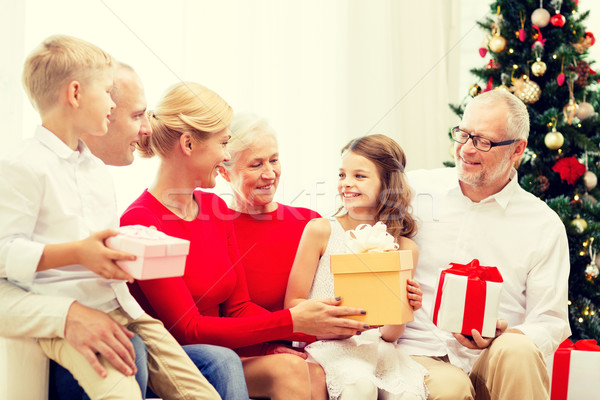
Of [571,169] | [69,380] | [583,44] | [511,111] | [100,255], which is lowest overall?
[69,380]

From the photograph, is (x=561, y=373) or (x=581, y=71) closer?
(x=561, y=373)

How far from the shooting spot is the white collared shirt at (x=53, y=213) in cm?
132

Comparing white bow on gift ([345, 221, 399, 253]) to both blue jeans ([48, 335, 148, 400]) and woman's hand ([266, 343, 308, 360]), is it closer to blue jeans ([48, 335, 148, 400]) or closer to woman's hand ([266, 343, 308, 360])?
woman's hand ([266, 343, 308, 360])

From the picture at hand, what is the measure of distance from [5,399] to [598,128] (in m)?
2.80

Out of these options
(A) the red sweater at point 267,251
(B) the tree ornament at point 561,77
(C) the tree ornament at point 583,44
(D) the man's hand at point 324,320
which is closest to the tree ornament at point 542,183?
(B) the tree ornament at point 561,77

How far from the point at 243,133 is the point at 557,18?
1800mm

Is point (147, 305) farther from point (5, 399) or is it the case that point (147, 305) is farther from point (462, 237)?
point (462, 237)

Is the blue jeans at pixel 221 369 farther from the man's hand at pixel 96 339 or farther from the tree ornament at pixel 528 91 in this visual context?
the tree ornament at pixel 528 91

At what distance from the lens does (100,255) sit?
4.29 ft

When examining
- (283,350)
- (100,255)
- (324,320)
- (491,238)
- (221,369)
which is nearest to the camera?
(100,255)

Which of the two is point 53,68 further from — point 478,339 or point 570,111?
point 570,111

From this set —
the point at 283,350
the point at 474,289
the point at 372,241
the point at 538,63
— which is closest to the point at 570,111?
the point at 538,63

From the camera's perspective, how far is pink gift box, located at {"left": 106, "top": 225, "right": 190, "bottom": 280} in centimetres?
131

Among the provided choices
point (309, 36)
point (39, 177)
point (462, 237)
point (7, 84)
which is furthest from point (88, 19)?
point (462, 237)
